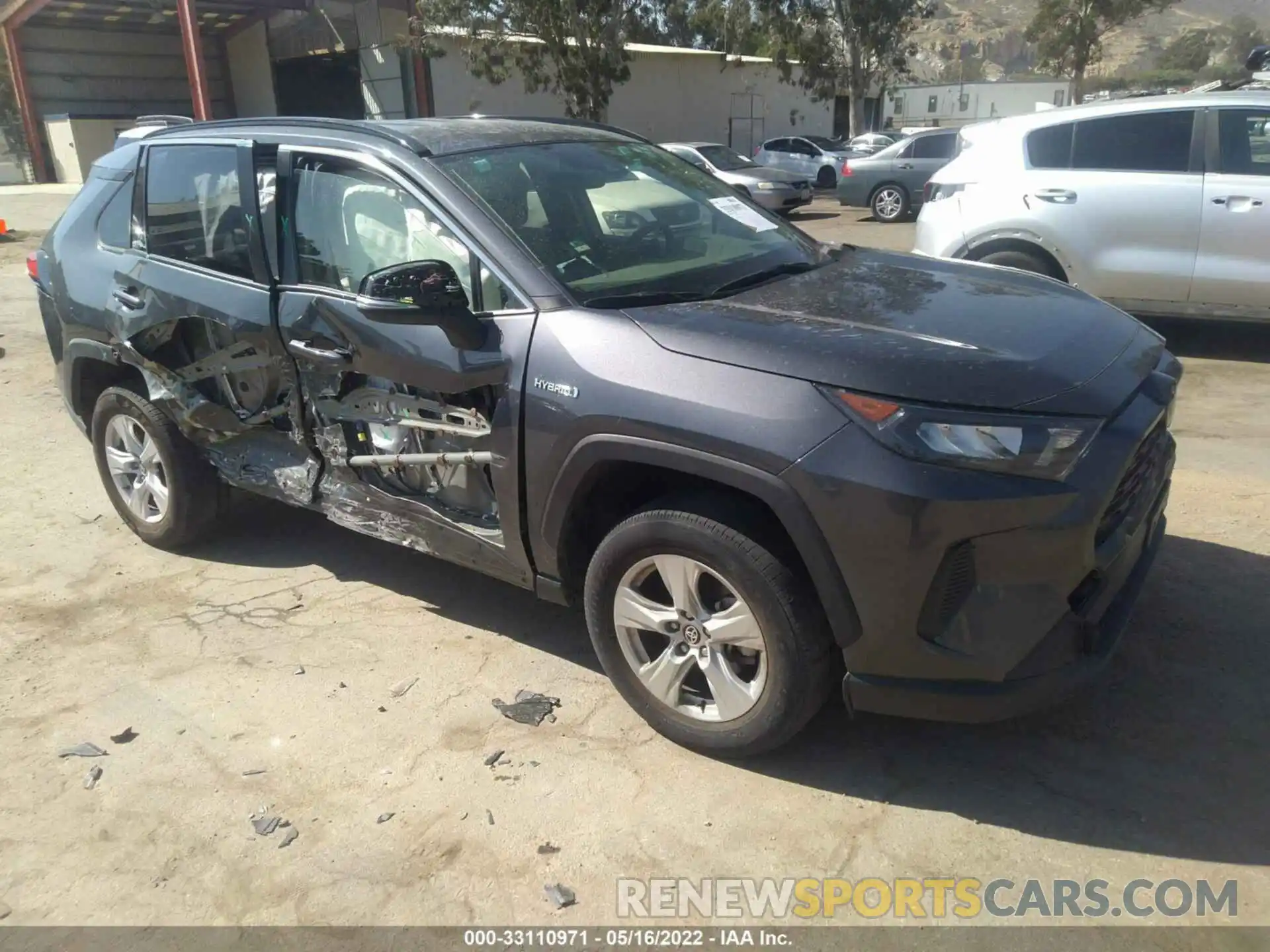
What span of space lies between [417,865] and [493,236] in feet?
6.20

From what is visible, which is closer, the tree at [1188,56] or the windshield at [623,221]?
the windshield at [623,221]

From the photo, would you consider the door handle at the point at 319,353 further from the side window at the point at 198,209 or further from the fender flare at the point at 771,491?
the fender flare at the point at 771,491

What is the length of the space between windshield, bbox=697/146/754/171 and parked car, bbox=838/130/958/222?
80.2 inches

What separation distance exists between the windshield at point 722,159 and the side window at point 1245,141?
41.1 feet

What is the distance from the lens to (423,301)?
3037 mm

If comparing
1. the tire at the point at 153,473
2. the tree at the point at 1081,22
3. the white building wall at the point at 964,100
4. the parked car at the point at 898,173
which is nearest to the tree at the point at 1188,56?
the white building wall at the point at 964,100

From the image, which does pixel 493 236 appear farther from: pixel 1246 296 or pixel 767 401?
pixel 1246 296

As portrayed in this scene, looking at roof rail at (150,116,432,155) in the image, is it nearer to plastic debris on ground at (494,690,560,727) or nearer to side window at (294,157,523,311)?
side window at (294,157,523,311)

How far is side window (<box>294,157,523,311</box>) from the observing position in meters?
3.35

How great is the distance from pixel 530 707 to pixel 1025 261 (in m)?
5.35

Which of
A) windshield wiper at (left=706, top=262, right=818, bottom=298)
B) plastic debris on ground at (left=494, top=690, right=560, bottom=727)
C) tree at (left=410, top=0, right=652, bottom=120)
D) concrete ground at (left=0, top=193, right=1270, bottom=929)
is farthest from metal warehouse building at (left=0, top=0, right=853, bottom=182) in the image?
plastic debris on ground at (left=494, top=690, right=560, bottom=727)

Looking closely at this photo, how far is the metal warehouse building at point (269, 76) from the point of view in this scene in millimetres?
28906

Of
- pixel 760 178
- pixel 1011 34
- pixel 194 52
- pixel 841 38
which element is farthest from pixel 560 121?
pixel 1011 34

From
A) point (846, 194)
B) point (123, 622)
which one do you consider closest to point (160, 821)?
point (123, 622)
